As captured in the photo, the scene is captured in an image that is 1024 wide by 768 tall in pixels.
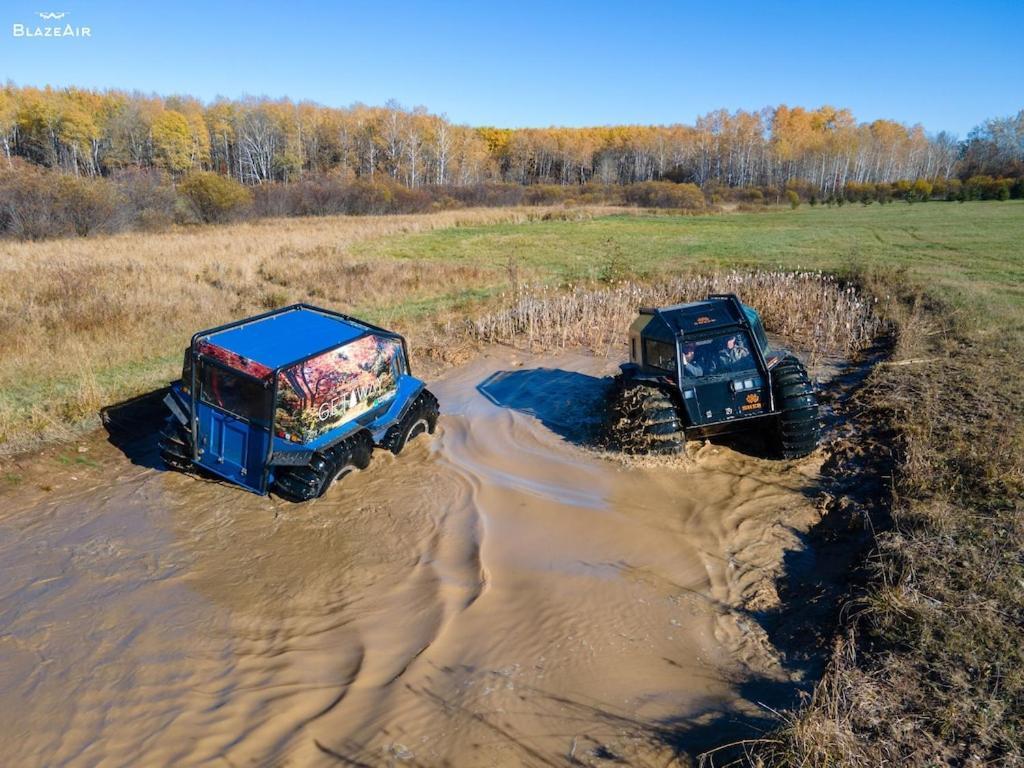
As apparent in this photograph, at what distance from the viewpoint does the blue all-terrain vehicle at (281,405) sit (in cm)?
751

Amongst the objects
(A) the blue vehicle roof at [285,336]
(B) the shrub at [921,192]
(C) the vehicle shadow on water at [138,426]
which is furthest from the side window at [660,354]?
(B) the shrub at [921,192]

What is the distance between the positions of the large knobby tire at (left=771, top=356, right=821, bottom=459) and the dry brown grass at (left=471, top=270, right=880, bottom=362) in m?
5.00

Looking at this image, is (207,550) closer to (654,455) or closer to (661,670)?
(661,670)

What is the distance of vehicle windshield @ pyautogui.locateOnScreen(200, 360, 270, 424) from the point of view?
24.7 feet

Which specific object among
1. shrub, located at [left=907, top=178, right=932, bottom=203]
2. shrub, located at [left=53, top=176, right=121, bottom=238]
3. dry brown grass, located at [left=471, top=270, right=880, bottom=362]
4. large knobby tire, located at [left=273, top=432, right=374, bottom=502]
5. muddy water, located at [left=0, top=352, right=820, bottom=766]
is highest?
shrub, located at [left=907, top=178, right=932, bottom=203]

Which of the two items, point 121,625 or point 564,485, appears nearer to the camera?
point 121,625

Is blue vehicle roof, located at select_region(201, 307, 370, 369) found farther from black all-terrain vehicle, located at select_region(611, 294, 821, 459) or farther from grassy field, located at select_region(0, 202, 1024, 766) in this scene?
black all-terrain vehicle, located at select_region(611, 294, 821, 459)

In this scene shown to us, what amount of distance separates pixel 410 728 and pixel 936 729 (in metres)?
3.41

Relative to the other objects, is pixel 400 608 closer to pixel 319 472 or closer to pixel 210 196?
pixel 319 472

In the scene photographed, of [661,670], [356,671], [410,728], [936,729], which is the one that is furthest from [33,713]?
[936,729]

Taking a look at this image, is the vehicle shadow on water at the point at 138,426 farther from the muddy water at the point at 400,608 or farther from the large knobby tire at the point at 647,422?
the large knobby tire at the point at 647,422

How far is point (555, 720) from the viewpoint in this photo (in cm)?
468

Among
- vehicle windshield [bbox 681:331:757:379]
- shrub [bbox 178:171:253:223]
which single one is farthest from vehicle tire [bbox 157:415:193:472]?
shrub [bbox 178:171:253:223]

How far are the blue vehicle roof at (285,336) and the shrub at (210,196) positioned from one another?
33.7 meters
